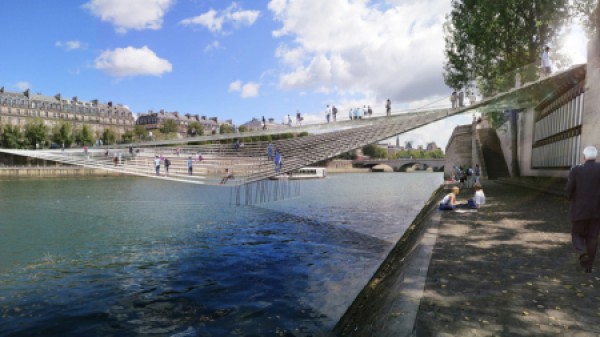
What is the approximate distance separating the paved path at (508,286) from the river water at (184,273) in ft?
6.56

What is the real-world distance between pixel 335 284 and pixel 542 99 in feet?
49.6

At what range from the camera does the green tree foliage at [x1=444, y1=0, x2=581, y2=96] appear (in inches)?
743

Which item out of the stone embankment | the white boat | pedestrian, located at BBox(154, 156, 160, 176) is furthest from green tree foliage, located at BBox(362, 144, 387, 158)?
pedestrian, located at BBox(154, 156, 160, 176)

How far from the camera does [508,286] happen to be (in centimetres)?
480

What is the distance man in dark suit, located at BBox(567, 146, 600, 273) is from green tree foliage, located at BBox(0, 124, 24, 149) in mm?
84390

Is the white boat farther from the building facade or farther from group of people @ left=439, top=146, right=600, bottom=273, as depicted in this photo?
group of people @ left=439, top=146, right=600, bottom=273

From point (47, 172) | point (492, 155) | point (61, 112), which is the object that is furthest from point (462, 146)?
point (61, 112)

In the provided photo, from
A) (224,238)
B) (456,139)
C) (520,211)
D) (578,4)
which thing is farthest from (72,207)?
(456,139)

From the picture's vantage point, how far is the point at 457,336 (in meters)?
3.46

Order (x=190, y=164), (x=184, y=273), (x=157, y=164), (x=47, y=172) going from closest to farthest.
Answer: (x=184, y=273), (x=190, y=164), (x=157, y=164), (x=47, y=172)

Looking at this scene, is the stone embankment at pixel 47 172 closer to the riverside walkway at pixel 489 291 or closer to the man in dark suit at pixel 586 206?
the riverside walkway at pixel 489 291

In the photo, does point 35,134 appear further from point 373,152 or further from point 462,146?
point 373,152

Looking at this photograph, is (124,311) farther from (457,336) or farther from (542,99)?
(542,99)

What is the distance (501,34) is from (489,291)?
21.0m
